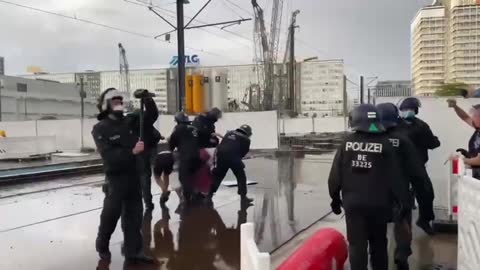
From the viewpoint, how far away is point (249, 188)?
11.0 metres

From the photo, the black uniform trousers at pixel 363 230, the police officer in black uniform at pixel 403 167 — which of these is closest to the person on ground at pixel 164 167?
the police officer in black uniform at pixel 403 167

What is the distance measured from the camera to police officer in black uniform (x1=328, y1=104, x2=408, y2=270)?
386 centimetres

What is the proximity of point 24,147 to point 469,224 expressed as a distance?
1936cm

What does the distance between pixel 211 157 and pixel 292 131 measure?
73.2ft

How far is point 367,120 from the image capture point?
155 inches

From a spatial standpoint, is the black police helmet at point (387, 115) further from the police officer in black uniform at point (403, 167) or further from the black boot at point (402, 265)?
the black boot at point (402, 265)

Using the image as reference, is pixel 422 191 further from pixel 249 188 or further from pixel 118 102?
pixel 249 188

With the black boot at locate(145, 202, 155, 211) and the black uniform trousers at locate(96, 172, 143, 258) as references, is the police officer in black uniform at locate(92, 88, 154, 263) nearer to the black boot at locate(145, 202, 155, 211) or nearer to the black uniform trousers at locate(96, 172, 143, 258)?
the black uniform trousers at locate(96, 172, 143, 258)

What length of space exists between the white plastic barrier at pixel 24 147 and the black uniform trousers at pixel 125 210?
16.2 metres

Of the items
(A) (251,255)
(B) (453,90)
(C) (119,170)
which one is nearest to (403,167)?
(A) (251,255)

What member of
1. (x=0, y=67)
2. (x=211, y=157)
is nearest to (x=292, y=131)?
(x=211, y=157)

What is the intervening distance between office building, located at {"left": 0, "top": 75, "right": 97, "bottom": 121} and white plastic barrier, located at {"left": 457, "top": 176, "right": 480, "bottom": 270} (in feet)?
146

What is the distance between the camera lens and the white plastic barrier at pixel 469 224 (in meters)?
3.75

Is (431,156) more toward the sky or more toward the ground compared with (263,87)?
more toward the ground
